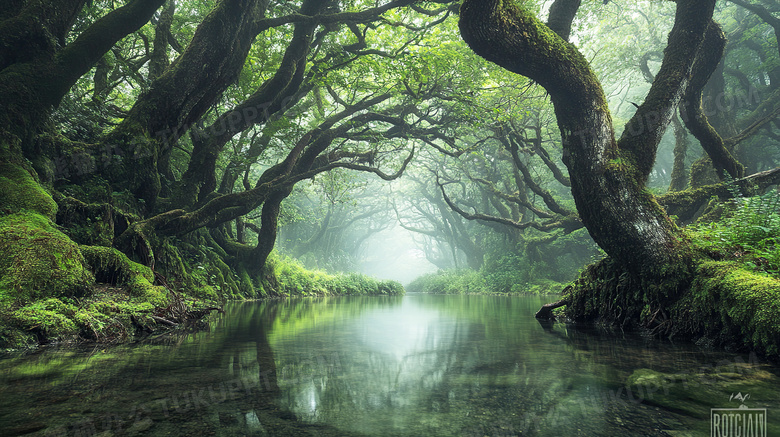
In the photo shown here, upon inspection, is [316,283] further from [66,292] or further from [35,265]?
[35,265]

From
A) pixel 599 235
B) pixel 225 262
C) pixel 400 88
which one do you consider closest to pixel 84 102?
pixel 225 262

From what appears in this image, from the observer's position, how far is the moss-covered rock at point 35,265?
3.32 m

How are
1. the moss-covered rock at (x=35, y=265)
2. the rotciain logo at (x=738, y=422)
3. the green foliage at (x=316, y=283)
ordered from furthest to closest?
the green foliage at (x=316, y=283) → the moss-covered rock at (x=35, y=265) → the rotciain logo at (x=738, y=422)

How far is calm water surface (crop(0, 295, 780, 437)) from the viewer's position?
1532 millimetres

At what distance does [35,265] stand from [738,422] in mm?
5028

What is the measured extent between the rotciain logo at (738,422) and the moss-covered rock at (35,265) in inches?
180

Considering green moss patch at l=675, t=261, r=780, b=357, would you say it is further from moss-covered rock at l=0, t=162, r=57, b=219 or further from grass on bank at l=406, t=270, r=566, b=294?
grass on bank at l=406, t=270, r=566, b=294

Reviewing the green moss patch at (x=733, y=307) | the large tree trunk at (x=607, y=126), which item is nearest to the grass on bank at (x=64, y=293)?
the large tree trunk at (x=607, y=126)

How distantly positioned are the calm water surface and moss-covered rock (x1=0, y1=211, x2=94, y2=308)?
846mm

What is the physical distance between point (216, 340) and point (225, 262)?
8.87 m

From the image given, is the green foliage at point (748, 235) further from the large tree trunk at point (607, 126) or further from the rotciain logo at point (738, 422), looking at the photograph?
Result: the rotciain logo at point (738, 422)

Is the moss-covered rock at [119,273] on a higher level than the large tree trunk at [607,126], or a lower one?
lower

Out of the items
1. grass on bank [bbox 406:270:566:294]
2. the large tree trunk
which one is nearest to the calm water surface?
the large tree trunk

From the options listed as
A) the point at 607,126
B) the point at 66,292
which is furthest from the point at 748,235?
the point at 66,292
